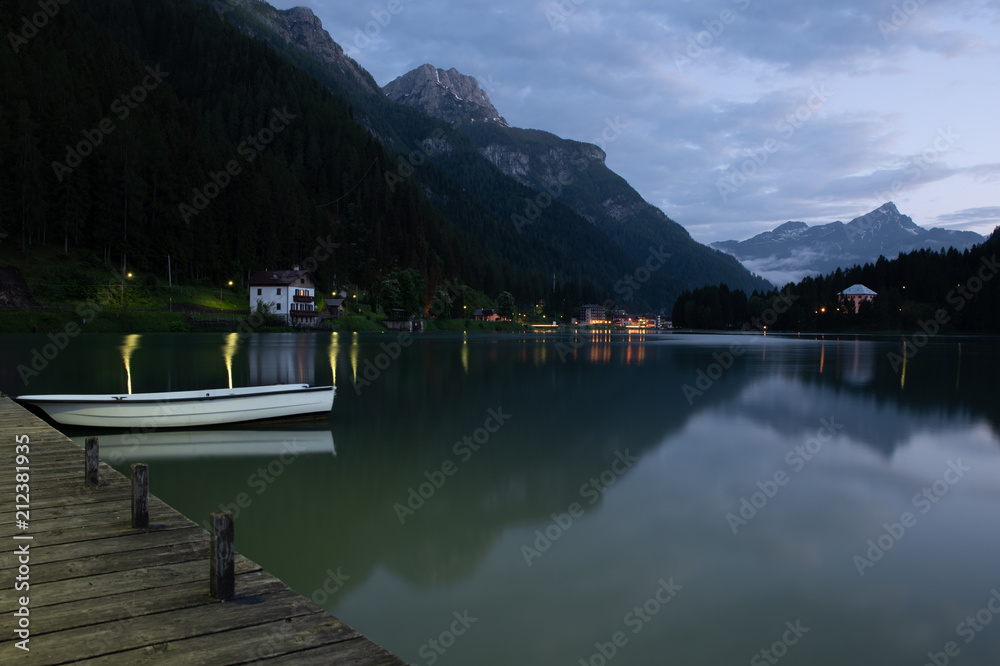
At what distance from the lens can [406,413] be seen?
80.7 ft

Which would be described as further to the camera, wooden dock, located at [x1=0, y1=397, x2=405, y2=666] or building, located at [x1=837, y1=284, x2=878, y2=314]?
building, located at [x1=837, y1=284, x2=878, y2=314]

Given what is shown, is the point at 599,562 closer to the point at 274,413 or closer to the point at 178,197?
the point at 274,413

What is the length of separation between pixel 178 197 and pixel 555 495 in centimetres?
12319

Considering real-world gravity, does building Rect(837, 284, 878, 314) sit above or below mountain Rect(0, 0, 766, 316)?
below

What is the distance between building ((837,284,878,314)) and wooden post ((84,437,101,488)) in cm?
20018

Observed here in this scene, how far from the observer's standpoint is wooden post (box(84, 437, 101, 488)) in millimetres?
9469

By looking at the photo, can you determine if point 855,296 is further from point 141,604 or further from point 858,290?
point 141,604

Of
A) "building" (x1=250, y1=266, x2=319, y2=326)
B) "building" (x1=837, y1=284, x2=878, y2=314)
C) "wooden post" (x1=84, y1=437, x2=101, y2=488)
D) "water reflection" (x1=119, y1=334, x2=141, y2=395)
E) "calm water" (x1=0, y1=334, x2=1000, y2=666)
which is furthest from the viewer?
"building" (x1=837, y1=284, x2=878, y2=314)

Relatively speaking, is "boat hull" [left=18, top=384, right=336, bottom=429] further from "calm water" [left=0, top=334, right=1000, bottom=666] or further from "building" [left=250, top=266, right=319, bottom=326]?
"building" [left=250, top=266, right=319, bottom=326]

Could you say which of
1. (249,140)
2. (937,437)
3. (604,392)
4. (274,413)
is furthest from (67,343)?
(249,140)

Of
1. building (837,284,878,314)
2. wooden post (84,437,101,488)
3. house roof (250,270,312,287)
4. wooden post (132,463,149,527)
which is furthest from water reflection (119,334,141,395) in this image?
building (837,284,878,314)

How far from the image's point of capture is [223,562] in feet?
17.9

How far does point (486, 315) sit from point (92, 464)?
545 ft

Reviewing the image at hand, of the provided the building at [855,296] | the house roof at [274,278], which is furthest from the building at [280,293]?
the building at [855,296]
